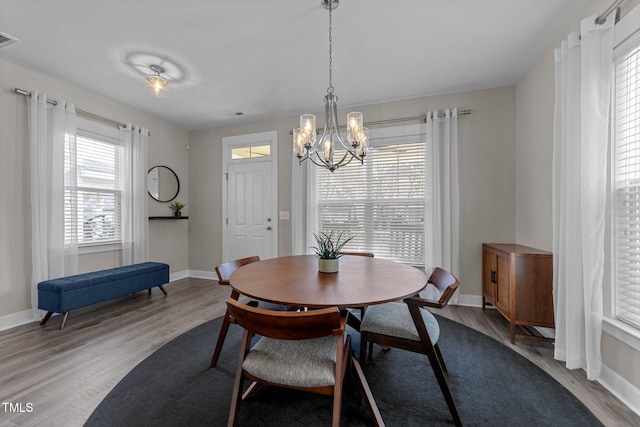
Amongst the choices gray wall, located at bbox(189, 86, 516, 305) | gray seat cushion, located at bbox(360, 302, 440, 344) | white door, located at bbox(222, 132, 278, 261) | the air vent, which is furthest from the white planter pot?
the air vent

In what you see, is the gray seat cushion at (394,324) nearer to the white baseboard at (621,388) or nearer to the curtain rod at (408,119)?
the white baseboard at (621,388)

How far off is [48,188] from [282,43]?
2.93 m

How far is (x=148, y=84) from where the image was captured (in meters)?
2.88

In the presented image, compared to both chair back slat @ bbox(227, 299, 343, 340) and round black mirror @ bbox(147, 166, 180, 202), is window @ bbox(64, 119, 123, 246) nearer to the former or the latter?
round black mirror @ bbox(147, 166, 180, 202)

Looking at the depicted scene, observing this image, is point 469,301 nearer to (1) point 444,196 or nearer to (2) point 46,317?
(1) point 444,196

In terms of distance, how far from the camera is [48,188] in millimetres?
2945

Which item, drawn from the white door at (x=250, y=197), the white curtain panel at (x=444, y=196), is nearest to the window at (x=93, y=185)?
the white door at (x=250, y=197)

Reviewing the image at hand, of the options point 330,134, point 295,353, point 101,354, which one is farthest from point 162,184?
point 295,353

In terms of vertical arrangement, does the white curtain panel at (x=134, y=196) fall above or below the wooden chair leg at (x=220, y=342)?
above

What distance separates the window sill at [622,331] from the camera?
1597 mm

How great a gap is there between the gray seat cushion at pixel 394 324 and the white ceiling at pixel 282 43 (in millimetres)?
2220

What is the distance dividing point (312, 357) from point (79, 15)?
9.83 ft

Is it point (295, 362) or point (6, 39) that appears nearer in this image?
point (295, 362)

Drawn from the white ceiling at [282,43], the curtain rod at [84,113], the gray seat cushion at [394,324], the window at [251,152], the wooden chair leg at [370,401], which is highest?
the white ceiling at [282,43]
